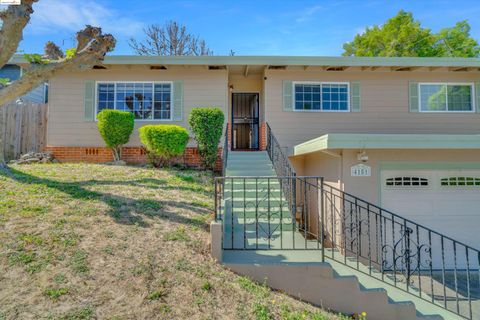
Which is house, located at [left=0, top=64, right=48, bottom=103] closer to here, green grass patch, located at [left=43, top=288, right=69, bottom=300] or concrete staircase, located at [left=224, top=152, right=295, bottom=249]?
concrete staircase, located at [left=224, top=152, right=295, bottom=249]

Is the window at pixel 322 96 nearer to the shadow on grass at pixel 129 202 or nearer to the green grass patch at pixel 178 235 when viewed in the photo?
the shadow on grass at pixel 129 202

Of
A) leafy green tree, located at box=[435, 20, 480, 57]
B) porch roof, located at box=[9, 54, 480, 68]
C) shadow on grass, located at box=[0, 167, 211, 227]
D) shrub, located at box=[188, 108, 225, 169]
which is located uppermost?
leafy green tree, located at box=[435, 20, 480, 57]

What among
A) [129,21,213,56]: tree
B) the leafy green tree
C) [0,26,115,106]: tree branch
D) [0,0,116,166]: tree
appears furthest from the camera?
[129,21,213,56]: tree

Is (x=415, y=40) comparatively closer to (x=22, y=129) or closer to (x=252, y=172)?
(x=252, y=172)

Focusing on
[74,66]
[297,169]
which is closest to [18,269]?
[74,66]

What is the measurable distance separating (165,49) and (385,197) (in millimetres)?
19292

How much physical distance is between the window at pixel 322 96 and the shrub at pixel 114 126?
549cm

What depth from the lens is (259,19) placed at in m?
11.8

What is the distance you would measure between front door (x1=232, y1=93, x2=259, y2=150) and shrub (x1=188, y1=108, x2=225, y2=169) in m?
3.26

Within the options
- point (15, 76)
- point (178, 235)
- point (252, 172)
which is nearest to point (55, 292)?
point (178, 235)

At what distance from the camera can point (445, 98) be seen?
34.4 ft

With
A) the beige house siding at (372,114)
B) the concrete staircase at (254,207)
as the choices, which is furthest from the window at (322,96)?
the concrete staircase at (254,207)

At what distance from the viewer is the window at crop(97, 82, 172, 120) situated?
10398 mm

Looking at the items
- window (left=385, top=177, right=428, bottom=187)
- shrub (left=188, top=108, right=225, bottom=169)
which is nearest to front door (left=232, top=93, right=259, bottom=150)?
shrub (left=188, top=108, right=225, bottom=169)
